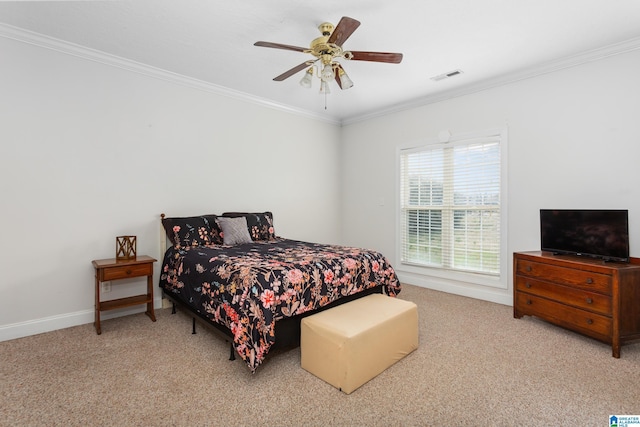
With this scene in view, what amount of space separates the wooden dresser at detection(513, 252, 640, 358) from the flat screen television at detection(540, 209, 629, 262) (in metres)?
0.09

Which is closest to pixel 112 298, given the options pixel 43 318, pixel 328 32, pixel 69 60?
pixel 43 318

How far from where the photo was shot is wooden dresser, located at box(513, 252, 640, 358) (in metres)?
2.39

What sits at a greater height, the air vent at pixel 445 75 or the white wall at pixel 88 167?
the air vent at pixel 445 75

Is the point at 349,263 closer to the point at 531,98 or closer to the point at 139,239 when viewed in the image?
the point at 139,239

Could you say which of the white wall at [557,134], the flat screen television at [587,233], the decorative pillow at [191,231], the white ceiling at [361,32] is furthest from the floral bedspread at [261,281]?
the white ceiling at [361,32]

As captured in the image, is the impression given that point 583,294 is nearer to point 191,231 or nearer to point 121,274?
point 191,231

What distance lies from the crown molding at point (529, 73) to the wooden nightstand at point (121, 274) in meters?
3.98

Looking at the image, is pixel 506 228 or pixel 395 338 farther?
pixel 506 228

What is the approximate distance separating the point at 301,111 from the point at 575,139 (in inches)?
140

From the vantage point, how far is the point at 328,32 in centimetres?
257

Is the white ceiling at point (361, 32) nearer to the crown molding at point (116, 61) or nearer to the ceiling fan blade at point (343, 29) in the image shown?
the crown molding at point (116, 61)

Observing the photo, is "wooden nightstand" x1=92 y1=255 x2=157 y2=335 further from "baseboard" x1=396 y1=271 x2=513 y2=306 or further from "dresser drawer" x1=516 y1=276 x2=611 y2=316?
"dresser drawer" x1=516 y1=276 x2=611 y2=316

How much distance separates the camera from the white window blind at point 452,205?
3805 millimetres

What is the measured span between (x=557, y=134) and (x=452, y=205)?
1.38 m
